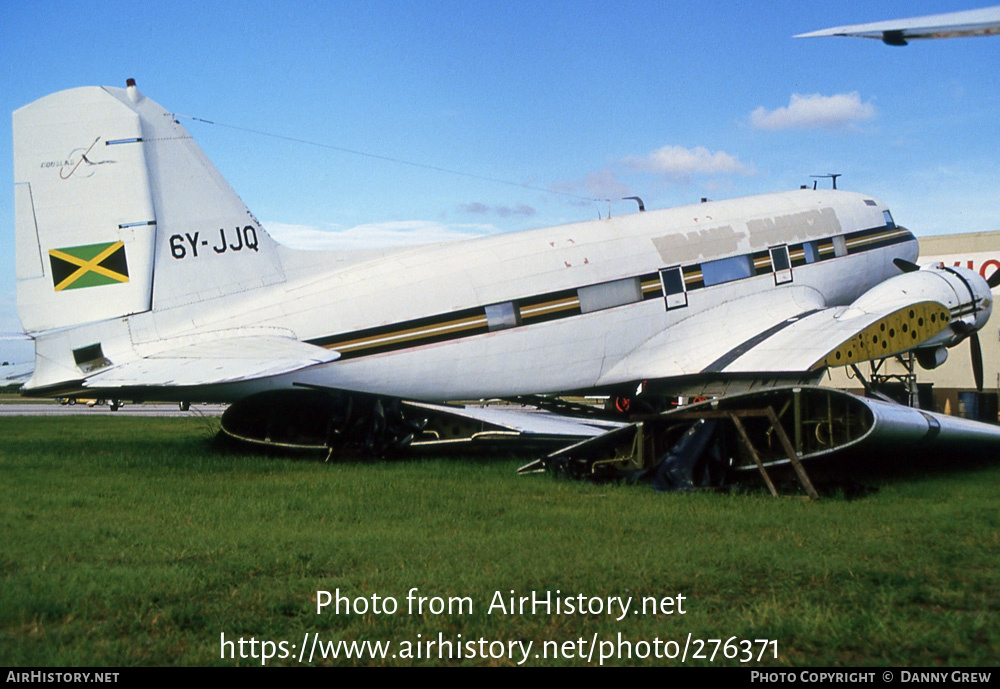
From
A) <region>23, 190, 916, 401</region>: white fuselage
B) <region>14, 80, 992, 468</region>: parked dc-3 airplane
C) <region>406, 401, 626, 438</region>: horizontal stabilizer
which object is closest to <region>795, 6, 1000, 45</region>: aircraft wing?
Result: <region>14, 80, 992, 468</region>: parked dc-3 airplane

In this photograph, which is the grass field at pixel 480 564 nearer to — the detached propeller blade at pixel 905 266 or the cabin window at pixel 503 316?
the cabin window at pixel 503 316

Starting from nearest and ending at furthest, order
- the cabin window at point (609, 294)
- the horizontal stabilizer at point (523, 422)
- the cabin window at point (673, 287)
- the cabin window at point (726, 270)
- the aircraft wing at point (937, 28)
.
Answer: the aircraft wing at point (937, 28)
the horizontal stabilizer at point (523, 422)
the cabin window at point (609, 294)
the cabin window at point (673, 287)
the cabin window at point (726, 270)

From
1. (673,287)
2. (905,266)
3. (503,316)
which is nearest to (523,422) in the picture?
(503,316)

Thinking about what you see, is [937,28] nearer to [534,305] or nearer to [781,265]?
[534,305]

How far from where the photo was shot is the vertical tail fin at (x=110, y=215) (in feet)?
39.3

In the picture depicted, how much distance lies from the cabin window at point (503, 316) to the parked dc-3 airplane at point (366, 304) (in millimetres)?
22

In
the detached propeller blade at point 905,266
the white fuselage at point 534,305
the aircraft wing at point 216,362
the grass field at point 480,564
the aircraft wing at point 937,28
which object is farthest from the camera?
the detached propeller blade at point 905,266

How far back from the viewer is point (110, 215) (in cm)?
1223

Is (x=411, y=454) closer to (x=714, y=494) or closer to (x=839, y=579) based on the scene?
(x=714, y=494)

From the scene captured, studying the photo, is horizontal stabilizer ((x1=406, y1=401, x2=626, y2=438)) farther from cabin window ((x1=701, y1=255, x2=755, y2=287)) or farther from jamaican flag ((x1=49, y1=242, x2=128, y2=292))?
jamaican flag ((x1=49, y1=242, x2=128, y2=292))

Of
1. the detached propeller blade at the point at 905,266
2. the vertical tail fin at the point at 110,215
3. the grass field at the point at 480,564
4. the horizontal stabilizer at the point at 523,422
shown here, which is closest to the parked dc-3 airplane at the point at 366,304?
the vertical tail fin at the point at 110,215

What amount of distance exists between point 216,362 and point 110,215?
2761mm

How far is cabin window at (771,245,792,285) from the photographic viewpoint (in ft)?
55.5

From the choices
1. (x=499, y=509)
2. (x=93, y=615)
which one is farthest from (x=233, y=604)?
(x=499, y=509)
